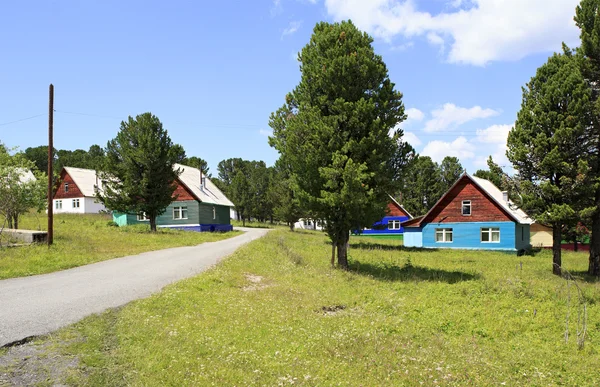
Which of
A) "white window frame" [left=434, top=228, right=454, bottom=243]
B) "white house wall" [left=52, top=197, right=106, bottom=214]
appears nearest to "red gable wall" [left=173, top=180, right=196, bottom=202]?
"white house wall" [left=52, top=197, right=106, bottom=214]

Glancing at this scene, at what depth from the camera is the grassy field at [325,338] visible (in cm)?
784

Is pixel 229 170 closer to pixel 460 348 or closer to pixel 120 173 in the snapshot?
pixel 120 173

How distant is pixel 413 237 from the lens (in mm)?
46594

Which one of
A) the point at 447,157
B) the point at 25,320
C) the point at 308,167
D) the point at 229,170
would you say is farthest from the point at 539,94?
the point at 229,170

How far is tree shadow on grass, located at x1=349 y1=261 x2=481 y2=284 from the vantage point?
20453 mm

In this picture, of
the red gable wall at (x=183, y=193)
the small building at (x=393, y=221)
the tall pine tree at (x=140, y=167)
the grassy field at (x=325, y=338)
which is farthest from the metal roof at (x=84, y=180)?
the grassy field at (x=325, y=338)

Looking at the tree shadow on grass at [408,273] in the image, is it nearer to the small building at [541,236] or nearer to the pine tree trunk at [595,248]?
the pine tree trunk at [595,248]

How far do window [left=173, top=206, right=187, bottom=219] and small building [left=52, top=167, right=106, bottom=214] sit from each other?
15416mm

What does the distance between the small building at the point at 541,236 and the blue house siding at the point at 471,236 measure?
55.2 ft

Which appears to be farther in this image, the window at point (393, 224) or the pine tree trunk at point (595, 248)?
the window at point (393, 224)

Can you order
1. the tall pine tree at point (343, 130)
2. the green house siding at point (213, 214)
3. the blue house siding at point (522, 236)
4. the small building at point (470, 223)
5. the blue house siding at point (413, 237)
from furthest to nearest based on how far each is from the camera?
the green house siding at point (213, 214) → the blue house siding at point (413, 237) → the blue house siding at point (522, 236) → the small building at point (470, 223) → the tall pine tree at point (343, 130)

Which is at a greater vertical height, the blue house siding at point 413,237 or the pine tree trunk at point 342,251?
the pine tree trunk at point 342,251

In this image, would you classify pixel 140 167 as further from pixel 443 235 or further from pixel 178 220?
pixel 443 235

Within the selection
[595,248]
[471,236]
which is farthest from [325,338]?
[471,236]
